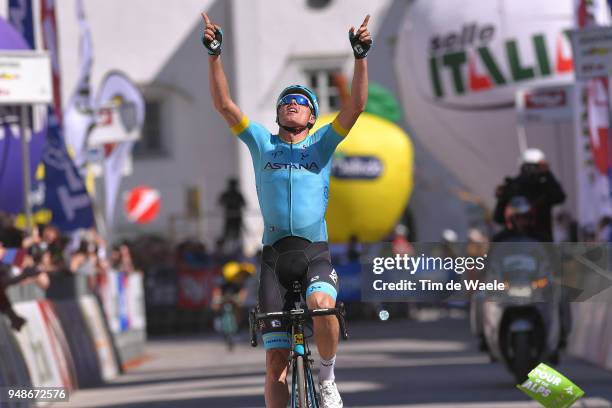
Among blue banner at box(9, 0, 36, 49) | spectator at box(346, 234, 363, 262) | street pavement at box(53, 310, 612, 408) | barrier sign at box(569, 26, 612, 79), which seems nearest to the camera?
street pavement at box(53, 310, 612, 408)

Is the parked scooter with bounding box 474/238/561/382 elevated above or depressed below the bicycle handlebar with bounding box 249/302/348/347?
below

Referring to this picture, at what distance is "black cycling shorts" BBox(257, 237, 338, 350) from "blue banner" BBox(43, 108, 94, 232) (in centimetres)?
1224

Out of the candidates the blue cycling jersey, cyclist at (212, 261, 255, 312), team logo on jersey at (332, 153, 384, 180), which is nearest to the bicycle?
the blue cycling jersey

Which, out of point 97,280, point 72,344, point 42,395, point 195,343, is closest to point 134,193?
point 195,343

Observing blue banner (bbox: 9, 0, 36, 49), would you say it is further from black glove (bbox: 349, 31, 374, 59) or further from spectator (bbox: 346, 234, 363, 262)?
spectator (bbox: 346, 234, 363, 262)

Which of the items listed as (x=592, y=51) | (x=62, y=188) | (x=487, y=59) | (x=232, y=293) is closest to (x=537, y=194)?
(x=592, y=51)

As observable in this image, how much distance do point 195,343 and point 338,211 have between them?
7781 millimetres

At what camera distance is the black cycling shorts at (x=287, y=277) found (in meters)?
8.69

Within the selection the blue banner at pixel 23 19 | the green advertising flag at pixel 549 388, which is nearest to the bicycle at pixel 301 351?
the green advertising flag at pixel 549 388

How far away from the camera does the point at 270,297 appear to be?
343 inches

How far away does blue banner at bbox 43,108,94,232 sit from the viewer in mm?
20781

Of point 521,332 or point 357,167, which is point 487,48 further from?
point 521,332

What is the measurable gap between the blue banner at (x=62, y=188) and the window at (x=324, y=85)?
92.3ft

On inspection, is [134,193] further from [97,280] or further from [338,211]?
[97,280]
